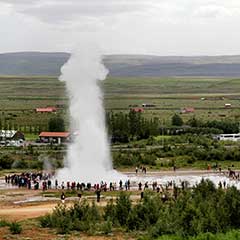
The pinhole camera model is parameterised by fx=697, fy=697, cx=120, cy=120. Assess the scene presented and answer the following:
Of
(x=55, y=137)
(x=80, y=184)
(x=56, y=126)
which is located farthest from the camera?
(x=56, y=126)

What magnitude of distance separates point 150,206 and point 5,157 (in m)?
27.4

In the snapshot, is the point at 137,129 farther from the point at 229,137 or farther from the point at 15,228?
the point at 15,228

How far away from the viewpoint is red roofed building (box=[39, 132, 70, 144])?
64.5 metres

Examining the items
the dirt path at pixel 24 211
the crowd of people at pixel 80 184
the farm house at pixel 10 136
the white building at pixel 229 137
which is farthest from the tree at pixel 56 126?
the dirt path at pixel 24 211

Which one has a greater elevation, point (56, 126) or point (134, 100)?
point (134, 100)

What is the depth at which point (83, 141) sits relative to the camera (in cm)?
4344

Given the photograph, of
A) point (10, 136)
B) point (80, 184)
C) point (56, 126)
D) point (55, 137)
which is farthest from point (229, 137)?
point (80, 184)

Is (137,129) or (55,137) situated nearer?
(55,137)

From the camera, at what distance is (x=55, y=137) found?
65.2 meters

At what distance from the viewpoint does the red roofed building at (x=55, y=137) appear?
212 ft

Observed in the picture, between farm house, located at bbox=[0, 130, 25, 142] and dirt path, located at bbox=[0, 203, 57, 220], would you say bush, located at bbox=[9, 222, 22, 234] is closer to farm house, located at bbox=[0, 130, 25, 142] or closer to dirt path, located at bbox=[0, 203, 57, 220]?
dirt path, located at bbox=[0, 203, 57, 220]

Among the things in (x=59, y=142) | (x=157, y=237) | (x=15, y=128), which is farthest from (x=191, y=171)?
(x=15, y=128)

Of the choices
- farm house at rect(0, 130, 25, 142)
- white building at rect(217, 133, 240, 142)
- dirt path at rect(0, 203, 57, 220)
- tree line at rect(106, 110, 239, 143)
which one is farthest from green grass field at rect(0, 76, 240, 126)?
dirt path at rect(0, 203, 57, 220)

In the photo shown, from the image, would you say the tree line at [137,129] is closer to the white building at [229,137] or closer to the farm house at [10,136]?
the white building at [229,137]
